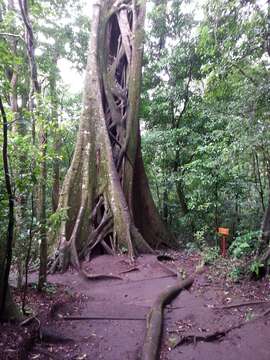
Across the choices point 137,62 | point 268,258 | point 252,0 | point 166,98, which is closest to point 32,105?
point 252,0

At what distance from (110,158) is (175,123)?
389 cm

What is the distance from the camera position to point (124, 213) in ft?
25.4

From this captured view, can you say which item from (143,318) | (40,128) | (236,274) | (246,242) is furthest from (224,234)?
(40,128)

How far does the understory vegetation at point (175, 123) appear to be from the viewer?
444 cm

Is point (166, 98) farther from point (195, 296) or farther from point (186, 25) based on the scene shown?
point (195, 296)

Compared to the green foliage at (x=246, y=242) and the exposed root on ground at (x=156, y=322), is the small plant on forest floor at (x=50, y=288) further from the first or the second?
the green foliage at (x=246, y=242)

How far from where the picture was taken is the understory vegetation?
14.6 ft

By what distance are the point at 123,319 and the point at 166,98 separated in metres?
7.73

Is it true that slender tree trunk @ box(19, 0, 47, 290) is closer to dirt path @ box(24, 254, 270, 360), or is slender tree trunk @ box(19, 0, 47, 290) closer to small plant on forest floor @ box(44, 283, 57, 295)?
small plant on forest floor @ box(44, 283, 57, 295)

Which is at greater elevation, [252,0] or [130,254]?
[252,0]

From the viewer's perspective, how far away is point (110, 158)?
8.27 metres

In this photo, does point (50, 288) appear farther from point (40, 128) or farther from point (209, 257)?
point (209, 257)

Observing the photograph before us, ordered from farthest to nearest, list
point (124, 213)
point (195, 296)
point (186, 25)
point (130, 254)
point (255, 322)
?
point (186, 25) → point (124, 213) → point (130, 254) → point (195, 296) → point (255, 322)

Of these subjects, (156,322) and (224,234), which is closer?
(156,322)
